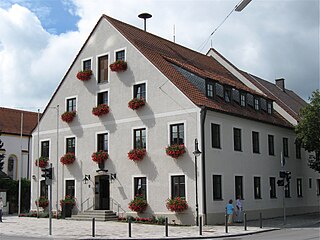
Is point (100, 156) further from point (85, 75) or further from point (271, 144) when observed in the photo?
point (271, 144)

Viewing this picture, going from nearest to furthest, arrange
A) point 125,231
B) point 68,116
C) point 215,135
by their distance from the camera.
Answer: point 125,231
point 215,135
point 68,116

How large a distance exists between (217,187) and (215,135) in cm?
304

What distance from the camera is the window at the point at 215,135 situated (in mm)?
28409

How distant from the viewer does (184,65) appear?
32.1 m

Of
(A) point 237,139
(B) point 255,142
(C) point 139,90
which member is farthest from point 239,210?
(C) point 139,90

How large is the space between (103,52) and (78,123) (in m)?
5.28

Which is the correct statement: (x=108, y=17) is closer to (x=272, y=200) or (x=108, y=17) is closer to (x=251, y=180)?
(x=251, y=180)

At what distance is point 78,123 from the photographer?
34125mm

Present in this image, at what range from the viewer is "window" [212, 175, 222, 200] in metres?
28.0

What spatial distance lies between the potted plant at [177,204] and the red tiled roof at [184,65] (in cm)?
550

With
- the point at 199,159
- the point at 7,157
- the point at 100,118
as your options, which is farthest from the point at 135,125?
the point at 7,157

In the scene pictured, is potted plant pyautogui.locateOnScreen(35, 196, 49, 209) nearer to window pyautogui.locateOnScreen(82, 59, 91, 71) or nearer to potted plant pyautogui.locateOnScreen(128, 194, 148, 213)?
potted plant pyautogui.locateOnScreen(128, 194, 148, 213)

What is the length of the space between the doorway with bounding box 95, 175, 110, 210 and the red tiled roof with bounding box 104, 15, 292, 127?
324 inches

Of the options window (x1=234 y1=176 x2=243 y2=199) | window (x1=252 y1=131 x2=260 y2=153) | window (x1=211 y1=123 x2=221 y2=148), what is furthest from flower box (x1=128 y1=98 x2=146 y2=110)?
window (x1=252 y1=131 x2=260 y2=153)
